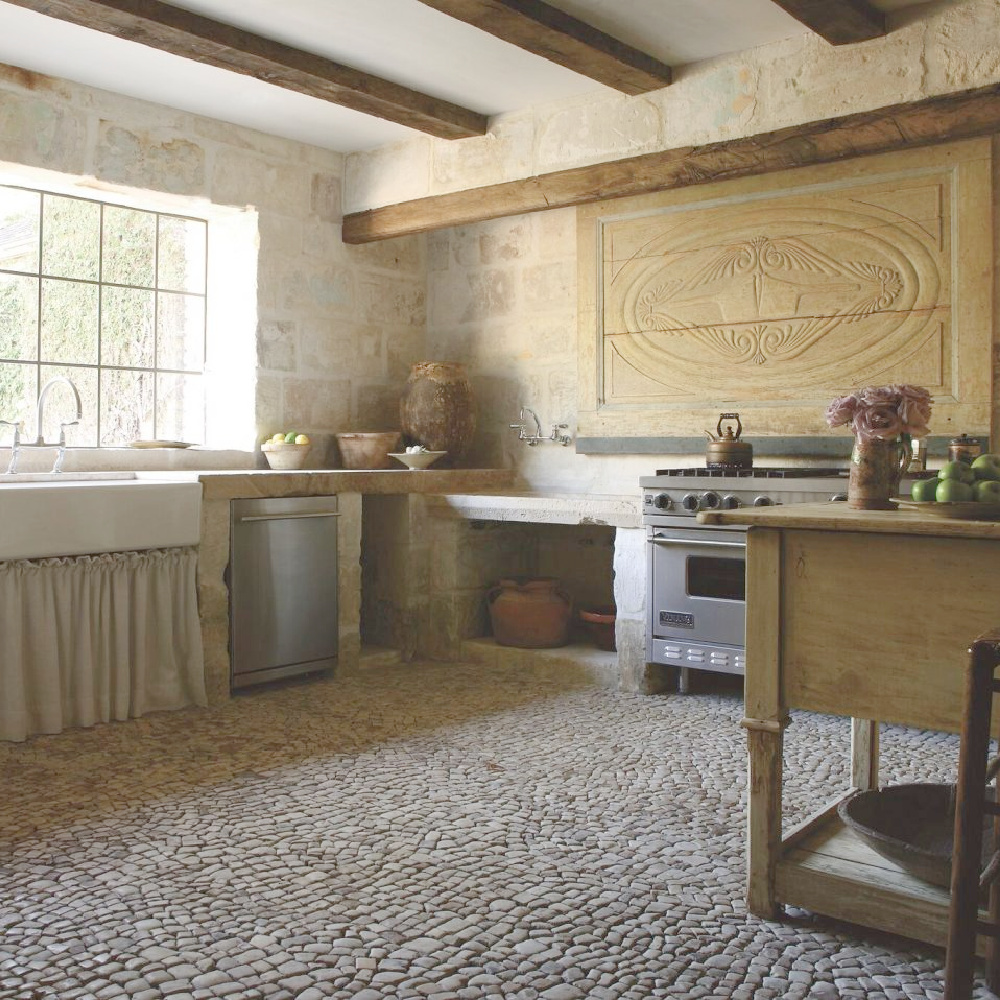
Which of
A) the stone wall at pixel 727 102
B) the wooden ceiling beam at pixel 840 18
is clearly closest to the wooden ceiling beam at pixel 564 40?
the stone wall at pixel 727 102

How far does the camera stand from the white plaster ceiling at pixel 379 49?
13.2 feet

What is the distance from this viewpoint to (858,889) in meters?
2.27

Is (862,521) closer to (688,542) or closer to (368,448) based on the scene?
(688,542)

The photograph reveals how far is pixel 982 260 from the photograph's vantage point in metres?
4.30

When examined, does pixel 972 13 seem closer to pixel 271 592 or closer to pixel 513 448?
pixel 513 448

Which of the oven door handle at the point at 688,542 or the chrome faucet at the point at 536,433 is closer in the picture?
the oven door handle at the point at 688,542

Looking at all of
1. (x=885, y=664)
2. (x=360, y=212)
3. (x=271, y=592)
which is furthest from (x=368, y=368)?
(x=885, y=664)

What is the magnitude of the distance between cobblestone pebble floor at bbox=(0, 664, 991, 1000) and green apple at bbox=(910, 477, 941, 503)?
38.6 inches

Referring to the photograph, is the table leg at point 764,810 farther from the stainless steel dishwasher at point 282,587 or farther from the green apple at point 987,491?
the stainless steel dishwasher at point 282,587

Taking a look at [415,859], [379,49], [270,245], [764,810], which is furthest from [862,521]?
[270,245]

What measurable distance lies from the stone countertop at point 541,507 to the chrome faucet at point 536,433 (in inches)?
16.3

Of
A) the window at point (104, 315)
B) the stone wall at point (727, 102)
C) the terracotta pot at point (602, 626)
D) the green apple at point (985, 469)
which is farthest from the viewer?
the terracotta pot at point (602, 626)

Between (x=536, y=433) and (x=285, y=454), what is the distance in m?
1.45

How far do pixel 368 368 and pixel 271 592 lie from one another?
1.91 meters
